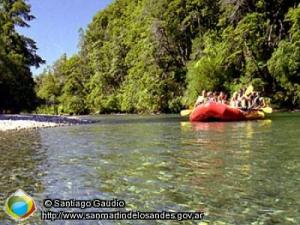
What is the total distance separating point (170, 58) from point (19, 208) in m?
56.9

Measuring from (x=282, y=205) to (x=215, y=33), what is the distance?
49.4 meters

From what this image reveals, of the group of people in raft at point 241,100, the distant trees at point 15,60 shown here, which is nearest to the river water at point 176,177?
the group of people in raft at point 241,100

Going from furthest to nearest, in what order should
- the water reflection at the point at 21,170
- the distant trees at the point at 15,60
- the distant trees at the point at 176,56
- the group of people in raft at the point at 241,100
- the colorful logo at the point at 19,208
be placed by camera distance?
the distant trees at the point at 176,56, the distant trees at the point at 15,60, the group of people in raft at the point at 241,100, the water reflection at the point at 21,170, the colorful logo at the point at 19,208

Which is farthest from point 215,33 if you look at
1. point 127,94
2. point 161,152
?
point 161,152

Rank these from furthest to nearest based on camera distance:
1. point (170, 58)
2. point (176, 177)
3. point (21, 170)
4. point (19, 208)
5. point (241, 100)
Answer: point (170, 58), point (241, 100), point (21, 170), point (176, 177), point (19, 208)

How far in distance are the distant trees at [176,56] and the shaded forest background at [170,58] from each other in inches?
4.0

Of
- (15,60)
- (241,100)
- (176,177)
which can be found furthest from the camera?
(15,60)

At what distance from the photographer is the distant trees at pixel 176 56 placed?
153ft

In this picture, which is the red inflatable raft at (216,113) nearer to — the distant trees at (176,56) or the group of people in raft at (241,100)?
the group of people in raft at (241,100)

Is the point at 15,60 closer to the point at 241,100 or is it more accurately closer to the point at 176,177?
the point at 241,100

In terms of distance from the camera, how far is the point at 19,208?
20.8ft

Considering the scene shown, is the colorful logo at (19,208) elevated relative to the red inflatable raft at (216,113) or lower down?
lower down

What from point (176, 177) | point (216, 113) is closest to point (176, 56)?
point (216, 113)

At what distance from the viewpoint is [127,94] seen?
2734 inches
